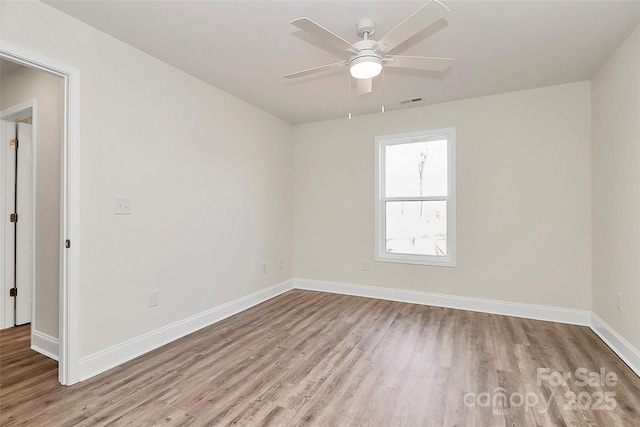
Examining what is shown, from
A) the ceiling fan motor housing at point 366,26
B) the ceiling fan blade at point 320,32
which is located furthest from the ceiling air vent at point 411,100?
the ceiling fan blade at point 320,32

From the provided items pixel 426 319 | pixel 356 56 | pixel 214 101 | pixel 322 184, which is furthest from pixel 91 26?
pixel 426 319

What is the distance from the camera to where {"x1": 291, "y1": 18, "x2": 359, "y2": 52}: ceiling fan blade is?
166 cm

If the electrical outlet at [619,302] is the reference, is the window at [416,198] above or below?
above

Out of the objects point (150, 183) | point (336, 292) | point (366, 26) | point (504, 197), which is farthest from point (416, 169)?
point (150, 183)

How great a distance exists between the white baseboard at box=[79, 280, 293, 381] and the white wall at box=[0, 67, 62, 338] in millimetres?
587

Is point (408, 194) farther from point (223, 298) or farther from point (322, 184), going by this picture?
point (223, 298)

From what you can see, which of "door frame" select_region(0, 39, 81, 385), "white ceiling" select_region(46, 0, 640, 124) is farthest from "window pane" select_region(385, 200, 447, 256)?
"door frame" select_region(0, 39, 81, 385)

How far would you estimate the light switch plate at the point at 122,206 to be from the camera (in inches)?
97.7

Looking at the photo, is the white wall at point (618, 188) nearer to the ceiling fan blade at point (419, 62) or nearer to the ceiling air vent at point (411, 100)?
the ceiling fan blade at point (419, 62)

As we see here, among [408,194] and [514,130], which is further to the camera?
[408,194]

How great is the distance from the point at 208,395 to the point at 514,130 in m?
4.03

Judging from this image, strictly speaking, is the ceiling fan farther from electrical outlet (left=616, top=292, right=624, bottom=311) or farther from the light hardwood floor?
electrical outlet (left=616, top=292, right=624, bottom=311)

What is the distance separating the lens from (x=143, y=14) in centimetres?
215

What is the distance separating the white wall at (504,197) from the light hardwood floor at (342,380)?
572 millimetres
